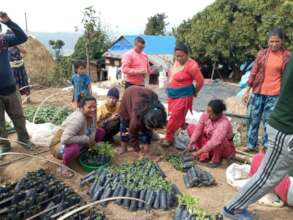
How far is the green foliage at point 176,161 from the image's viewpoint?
433 cm

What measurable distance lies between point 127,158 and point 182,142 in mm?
911

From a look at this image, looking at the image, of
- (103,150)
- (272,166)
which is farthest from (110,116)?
(272,166)

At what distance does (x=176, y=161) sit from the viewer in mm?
4441

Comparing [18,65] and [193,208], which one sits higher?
[18,65]

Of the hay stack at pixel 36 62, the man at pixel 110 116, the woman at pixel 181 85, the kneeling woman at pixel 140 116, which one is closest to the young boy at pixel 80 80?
the man at pixel 110 116

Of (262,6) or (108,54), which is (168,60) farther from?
(262,6)

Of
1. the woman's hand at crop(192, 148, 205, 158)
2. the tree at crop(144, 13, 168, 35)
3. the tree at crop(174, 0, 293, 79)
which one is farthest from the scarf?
the tree at crop(144, 13, 168, 35)

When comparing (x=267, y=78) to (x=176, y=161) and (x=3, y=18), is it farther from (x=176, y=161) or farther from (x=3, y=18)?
(x=3, y=18)

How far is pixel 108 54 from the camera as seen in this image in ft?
64.0

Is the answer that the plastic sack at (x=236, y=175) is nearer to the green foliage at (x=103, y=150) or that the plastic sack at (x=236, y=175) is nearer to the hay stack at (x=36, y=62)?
the green foliage at (x=103, y=150)

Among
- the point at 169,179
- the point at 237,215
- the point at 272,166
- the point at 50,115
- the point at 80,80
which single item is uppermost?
the point at 80,80

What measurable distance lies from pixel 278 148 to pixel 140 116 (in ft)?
6.27

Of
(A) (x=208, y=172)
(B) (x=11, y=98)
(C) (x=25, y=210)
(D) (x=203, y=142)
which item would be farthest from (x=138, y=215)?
(B) (x=11, y=98)

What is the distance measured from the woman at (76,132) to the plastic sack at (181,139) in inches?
57.1
